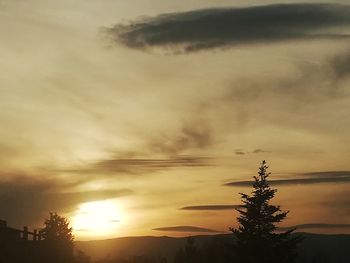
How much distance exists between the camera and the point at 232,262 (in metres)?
45.1

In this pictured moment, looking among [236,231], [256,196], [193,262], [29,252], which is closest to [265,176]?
[256,196]

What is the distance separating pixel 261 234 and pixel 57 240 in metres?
21.4

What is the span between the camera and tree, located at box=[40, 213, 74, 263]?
5450cm

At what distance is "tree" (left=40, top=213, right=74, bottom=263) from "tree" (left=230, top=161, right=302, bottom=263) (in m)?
17.1

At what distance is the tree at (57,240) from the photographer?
54500mm

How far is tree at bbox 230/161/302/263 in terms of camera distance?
4347 cm

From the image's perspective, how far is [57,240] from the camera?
58.1 m

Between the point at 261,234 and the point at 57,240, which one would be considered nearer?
the point at 261,234

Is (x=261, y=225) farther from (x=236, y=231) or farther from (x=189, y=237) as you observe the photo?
(x=189, y=237)

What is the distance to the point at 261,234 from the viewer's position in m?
44.1

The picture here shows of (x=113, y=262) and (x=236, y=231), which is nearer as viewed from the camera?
(x=236, y=231)

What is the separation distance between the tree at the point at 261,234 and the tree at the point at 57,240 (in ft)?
56.0

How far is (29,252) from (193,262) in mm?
21914

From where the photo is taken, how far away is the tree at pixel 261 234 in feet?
143
